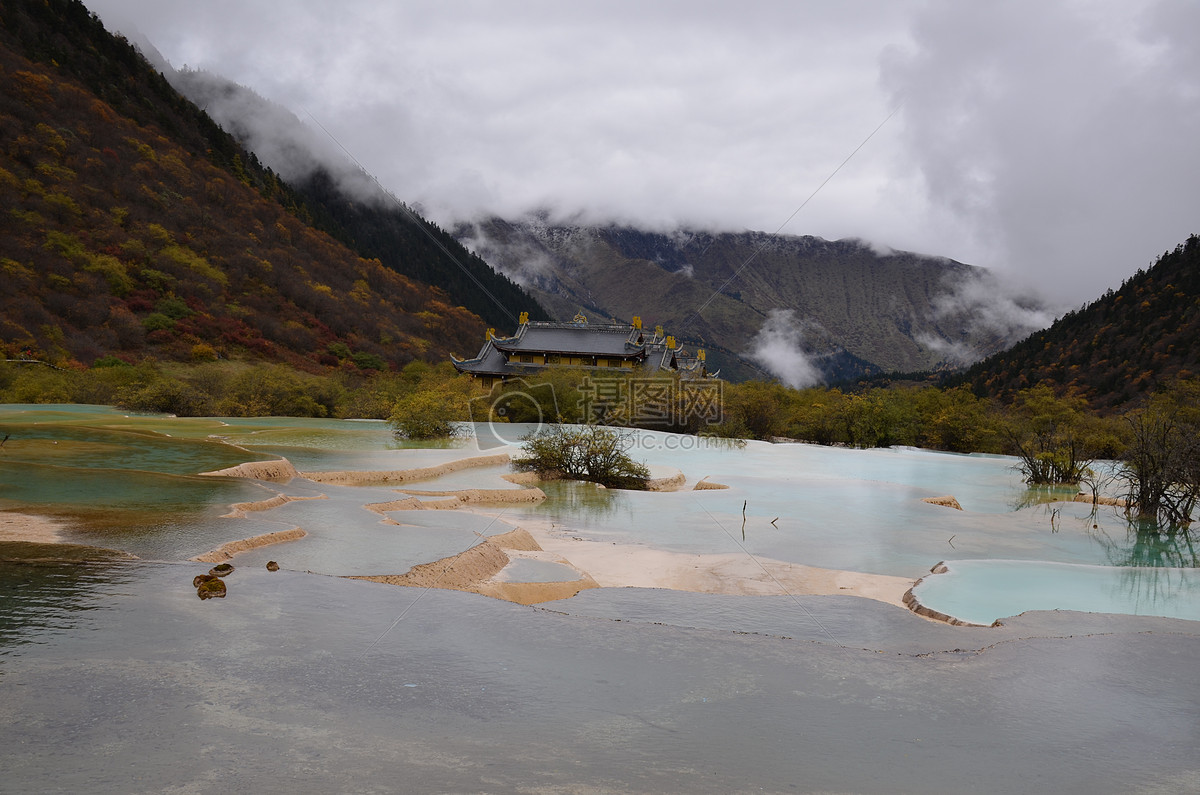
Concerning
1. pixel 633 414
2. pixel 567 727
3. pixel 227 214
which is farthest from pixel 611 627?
pixel 227 214

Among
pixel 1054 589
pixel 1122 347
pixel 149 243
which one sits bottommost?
pixel 1054 589

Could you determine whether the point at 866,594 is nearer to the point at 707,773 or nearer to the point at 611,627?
the point at 611,627

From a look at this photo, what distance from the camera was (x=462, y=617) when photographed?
20.2 ft

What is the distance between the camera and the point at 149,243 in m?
60.1

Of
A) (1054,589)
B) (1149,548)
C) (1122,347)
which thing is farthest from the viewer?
(1122,347)

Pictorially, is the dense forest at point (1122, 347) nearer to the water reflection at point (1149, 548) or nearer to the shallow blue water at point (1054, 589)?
the water reflection at point (1149, 548)

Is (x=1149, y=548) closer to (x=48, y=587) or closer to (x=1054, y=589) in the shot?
(x=1054, y=589)

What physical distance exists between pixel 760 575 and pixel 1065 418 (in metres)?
30.9

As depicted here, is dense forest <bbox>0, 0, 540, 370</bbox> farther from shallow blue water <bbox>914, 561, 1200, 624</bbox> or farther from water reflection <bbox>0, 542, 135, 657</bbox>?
shallow blue water <bbox>914, 561, 1200, 624</bbox>

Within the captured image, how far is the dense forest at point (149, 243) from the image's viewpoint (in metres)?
48.2

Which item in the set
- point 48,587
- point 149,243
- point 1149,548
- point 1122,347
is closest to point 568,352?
point 149,243

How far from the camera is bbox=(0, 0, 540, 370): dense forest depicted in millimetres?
48188

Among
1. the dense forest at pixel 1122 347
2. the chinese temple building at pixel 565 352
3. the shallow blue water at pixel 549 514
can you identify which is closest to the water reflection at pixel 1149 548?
the shallow blue water at pixel 549 514

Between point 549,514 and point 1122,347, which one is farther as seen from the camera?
point 1122,347
